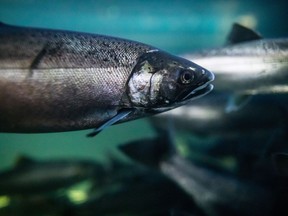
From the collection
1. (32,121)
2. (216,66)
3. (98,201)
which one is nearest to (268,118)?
(216,66)

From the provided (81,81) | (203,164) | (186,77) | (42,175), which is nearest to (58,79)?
(81,81)

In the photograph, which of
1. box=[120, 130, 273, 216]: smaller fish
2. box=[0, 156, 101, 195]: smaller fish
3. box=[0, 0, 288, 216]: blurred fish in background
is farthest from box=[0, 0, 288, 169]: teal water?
box=[120, 130, 273, 216]: smaller fish

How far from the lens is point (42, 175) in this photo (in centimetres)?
423

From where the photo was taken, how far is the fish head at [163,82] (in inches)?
79.4

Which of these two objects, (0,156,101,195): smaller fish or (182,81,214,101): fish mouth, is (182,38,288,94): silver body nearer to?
(182,81,214,101): fish mouth

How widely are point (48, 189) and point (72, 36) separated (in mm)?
2739

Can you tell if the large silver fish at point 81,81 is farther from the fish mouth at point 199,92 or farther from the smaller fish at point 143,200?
the smaller fish at point 143,200

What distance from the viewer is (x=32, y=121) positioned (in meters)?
1.91

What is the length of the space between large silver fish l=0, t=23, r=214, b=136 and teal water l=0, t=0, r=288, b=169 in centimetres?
862

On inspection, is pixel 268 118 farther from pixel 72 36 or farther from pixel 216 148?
Result: pixel 72 36

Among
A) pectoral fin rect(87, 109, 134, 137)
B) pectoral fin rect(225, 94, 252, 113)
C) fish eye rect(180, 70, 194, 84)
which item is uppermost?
fish eye rect(180, 70, 194, 84)

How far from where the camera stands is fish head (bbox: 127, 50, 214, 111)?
79.4 inches

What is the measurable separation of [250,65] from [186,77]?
1495 mm

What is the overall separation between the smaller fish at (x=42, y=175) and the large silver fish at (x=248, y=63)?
2168mm
